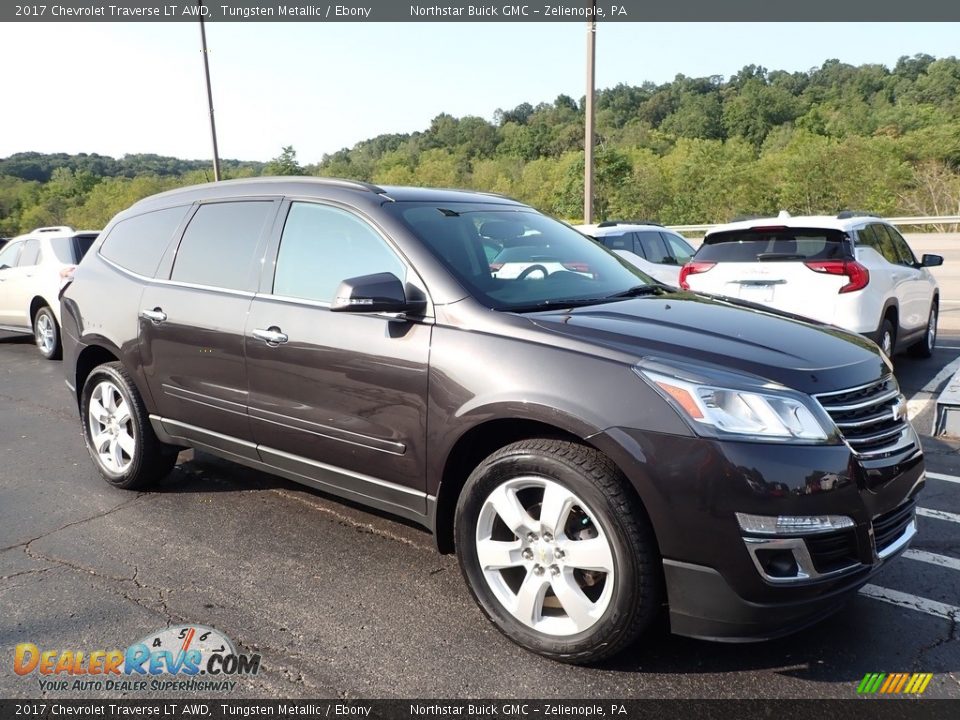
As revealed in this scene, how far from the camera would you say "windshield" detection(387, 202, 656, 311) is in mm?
3223

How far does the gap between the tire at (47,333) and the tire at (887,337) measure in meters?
9.82

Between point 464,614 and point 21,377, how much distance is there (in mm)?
7867

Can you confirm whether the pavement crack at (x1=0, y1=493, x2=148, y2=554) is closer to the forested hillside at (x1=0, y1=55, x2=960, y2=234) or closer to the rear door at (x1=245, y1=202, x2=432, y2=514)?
the rear door at (x1=245, y1=202, x2=432, y2=514)

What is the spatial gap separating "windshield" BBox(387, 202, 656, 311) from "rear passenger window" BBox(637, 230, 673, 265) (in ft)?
24.0

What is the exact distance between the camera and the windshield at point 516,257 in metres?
3.22

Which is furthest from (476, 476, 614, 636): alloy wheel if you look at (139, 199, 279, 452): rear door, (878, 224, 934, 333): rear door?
(878, 224, 934, 333): rear door

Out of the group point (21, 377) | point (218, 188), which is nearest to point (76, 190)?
point (21, 377)

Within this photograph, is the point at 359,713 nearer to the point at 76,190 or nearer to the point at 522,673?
the point at 522,673

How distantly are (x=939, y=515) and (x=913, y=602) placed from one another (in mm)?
1135

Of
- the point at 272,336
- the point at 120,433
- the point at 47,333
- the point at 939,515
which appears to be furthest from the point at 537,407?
the point at 47,333

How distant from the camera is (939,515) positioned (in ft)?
13.2

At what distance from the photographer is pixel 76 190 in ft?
272

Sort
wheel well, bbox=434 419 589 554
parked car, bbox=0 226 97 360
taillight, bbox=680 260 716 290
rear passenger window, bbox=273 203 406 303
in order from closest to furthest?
wheel well, bbox=434 419 589 554 < rear passenger window, bbox=273 203 406 303 < taillight, bbox=680 260 716 290 < parked car, bbox=0 226 97 360

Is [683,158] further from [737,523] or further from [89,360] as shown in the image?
[737,523]
